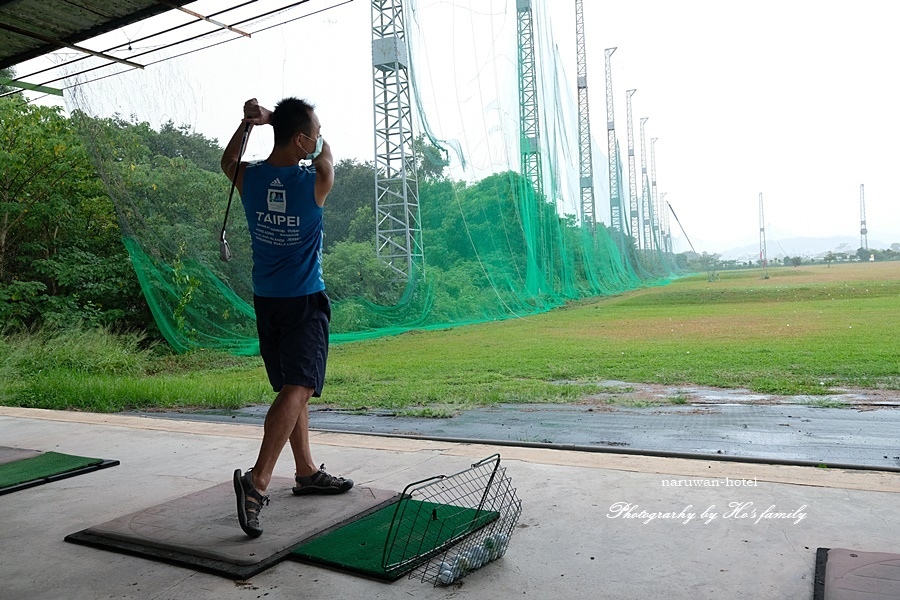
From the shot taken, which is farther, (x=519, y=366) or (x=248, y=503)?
(x=519, y=366)

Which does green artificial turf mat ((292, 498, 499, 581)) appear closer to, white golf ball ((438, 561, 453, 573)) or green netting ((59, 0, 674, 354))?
white golf ball ((438, 561, 453, 573))

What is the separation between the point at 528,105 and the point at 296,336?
1251 centimetres

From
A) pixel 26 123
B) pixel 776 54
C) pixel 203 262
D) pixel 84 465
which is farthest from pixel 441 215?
pixel 776 54

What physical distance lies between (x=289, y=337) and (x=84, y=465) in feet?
4.75

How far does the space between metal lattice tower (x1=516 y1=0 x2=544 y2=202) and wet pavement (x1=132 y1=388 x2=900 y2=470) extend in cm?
838

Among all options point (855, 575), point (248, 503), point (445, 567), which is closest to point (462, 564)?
point (445, 567)

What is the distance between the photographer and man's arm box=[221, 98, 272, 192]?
2191mm

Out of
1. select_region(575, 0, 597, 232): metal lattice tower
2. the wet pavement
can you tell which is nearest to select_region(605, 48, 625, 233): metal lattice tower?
select_region(575, 0, 597, 232): metal lattice tower

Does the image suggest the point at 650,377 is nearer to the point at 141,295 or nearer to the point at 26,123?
the point at 141,295

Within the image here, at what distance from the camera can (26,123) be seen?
9.37m

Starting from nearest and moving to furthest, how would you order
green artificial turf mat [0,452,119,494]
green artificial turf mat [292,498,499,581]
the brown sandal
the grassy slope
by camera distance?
green artificial turf mat [292,498,499,581]
the brown sandal
green artificial turf mat [0,452,119,494]
the grassy slope

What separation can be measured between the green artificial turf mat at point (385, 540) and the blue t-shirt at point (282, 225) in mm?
722

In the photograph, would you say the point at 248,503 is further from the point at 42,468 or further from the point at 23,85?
the point at 23,85

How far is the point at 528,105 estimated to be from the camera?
13938mm
